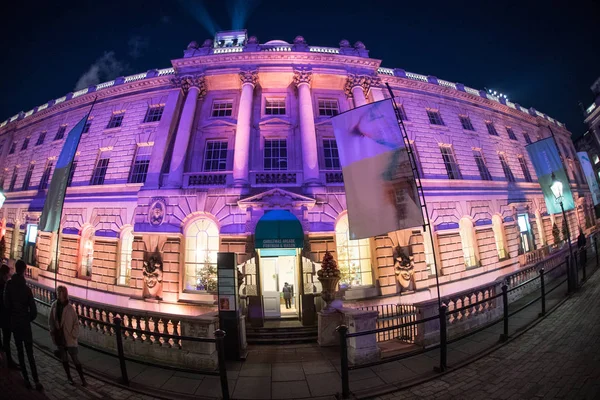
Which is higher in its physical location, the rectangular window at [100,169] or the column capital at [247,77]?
the column capital at [247,77]

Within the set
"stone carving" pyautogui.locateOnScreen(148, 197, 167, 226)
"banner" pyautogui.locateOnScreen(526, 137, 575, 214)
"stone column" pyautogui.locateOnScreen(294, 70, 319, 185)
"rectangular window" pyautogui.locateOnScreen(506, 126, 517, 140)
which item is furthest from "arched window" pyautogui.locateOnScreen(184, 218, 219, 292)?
"rectangular window" pyautogui.locateOnScreen(506, 126, 517, 140)

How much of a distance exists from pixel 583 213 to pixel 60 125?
51371 millimetres

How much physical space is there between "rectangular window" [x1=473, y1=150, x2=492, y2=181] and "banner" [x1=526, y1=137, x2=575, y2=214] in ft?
10.5

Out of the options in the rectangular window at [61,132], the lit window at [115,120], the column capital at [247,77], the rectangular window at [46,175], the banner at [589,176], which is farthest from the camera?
the banner at [589,176]

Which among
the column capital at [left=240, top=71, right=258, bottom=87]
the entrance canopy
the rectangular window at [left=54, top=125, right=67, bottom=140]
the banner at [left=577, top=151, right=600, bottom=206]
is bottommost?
the entrance canopy

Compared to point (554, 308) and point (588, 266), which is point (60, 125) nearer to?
point (554, 308)

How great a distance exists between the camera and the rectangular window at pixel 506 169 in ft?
56.0

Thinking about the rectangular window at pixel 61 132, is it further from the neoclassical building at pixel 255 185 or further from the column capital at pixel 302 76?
the column capital at pixel 302 76

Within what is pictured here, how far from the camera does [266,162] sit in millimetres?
12188

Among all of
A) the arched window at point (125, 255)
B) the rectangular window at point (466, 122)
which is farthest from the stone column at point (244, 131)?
the rectangular window at point (466, 122)

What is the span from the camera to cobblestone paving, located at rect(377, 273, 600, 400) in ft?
12.8

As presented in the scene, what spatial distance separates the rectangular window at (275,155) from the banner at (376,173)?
17.7 feet

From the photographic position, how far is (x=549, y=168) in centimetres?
1207

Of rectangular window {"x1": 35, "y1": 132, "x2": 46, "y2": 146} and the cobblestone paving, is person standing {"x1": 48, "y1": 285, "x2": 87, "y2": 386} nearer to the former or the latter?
the cobblestone paving
